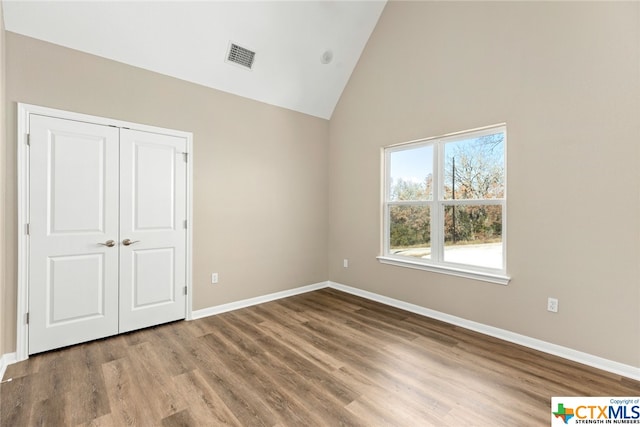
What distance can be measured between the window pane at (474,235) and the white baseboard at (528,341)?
25.1 inches

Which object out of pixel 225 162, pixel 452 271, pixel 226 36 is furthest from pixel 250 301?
pixel 226 36

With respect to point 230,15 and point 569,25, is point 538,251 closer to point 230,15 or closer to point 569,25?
point 569,25

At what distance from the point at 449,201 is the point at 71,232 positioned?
12.7 feet

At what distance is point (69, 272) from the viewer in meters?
2.70

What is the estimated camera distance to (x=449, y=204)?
342 centimetres

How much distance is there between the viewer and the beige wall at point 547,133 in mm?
2279

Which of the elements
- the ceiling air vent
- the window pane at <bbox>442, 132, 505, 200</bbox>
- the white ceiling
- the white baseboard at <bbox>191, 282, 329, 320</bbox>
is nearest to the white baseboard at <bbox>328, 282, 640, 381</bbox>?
the white baseboard at <bbox>191, 282, 329, 320</bbox>

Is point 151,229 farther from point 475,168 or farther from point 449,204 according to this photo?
point 475,168

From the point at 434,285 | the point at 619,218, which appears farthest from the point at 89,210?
the point at 619,218

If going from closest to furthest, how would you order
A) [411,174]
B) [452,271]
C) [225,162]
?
[452,271] < [225,162] < [411,174]

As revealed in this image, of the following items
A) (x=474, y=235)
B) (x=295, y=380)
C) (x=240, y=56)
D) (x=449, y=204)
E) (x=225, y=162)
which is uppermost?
(x=240, y=56)

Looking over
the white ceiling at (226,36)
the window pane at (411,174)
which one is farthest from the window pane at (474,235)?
the white ceiling at (226,36)

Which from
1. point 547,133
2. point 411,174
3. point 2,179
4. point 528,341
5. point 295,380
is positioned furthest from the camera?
point 411,174

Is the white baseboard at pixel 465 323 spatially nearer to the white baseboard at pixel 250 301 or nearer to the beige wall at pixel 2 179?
the white baseboard at pixel 250 301
